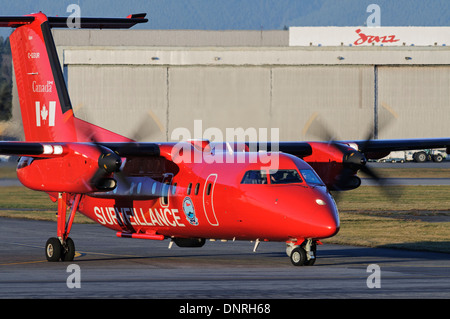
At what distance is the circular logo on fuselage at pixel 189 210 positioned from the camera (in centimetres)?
2155

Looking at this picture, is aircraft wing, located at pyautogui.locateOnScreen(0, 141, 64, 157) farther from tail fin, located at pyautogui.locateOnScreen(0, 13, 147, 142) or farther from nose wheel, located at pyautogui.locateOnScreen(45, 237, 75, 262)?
nose wheel, located at pyautogui.locateOnScreen(45, 237, 75, 262)

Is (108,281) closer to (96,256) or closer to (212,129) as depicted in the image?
(96,256)

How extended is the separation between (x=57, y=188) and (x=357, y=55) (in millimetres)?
63643

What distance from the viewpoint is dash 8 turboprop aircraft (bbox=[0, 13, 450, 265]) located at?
19906mm

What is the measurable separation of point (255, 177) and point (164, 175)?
3.46m

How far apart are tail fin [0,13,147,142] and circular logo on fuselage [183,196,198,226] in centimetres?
347

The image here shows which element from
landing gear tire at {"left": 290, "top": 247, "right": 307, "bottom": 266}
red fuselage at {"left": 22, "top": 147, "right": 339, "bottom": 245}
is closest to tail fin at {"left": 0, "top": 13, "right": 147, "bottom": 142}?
red fuselage at {"left": 22, "top": 147, "right": 339, "bottom": 245}

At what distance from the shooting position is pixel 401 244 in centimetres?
Result: 2802

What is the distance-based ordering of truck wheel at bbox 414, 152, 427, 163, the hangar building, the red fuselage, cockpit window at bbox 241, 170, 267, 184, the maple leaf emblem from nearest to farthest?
the red fuselage < cockpit window at bbox 241, 170, 267, 184 < the maple leaf emblem < the hangar building < truck wheel at bbox 414, 152, 427, 163

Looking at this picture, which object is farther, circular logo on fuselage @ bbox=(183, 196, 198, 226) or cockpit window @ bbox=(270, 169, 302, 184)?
circular logo on fuselage @ bbox=(183, 196, 198, 226)

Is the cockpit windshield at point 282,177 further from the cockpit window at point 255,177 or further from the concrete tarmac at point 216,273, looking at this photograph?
the concrete tarmac at point 216,273

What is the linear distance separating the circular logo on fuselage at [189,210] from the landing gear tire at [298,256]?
282 centimetres
